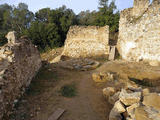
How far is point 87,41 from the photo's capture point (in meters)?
12.5

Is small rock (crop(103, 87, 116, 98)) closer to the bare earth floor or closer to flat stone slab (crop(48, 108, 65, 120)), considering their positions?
the bare earth floor

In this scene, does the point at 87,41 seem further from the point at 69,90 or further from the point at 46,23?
the point at 46,23

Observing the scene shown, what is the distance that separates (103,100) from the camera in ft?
14.2

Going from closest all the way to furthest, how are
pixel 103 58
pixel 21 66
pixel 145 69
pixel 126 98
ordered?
1. pixel 126 98
2. pixel 21 66
3. pixel 145 69
4. pixel 103 58

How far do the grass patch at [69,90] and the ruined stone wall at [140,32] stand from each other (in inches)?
248

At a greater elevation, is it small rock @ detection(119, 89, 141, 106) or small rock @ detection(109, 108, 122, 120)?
small rock @ detection(119, 89, 141, 106)

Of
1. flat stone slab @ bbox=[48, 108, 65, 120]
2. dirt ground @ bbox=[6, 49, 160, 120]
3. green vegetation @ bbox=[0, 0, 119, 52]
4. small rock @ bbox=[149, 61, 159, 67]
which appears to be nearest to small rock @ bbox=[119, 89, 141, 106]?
dirt ground @ bbox=[6, 49, 160, 120]

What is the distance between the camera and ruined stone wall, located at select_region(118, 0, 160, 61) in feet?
25.8

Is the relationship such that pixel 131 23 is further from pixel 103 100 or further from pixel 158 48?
pixel 103 100

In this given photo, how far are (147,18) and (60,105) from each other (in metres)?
8.39

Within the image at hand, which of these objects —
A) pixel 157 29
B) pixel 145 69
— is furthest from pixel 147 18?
pixel 145 69

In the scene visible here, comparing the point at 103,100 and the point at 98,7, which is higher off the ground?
the point at 98,7

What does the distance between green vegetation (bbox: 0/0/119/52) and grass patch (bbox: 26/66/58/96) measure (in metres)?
12.1

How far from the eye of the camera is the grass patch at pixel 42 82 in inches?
191
